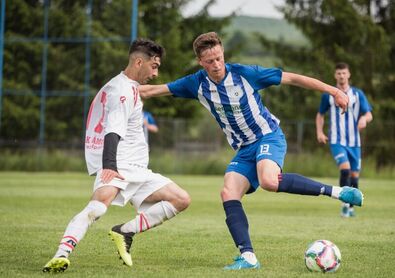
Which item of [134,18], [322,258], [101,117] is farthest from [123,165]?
[134,18]

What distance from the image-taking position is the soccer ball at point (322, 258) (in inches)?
257

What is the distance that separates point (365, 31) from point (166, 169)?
34.3ft

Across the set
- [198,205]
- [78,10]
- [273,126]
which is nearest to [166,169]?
[78,10]

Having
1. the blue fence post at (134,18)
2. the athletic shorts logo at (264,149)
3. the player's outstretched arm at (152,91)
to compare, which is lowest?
the athletic shorts logo at (264,149)

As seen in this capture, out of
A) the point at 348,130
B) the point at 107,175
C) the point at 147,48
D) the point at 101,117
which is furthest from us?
the point at 348,130

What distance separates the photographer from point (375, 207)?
45.7 ft

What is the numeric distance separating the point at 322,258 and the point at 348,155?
22.6ft

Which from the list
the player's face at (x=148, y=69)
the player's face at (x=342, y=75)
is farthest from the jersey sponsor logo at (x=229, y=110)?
the player's face at (x=342, y=75)

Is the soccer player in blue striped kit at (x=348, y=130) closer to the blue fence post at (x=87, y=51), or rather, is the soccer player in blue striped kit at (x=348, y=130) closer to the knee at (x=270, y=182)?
the knee at (x=270, y=182)

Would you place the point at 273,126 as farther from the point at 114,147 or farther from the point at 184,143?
the point at 184,143

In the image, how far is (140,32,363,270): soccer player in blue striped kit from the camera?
22.9ft

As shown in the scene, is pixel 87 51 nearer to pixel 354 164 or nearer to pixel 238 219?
pixel 354 164

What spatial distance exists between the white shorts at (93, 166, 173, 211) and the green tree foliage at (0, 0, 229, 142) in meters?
22.6

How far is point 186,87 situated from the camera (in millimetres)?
7551
